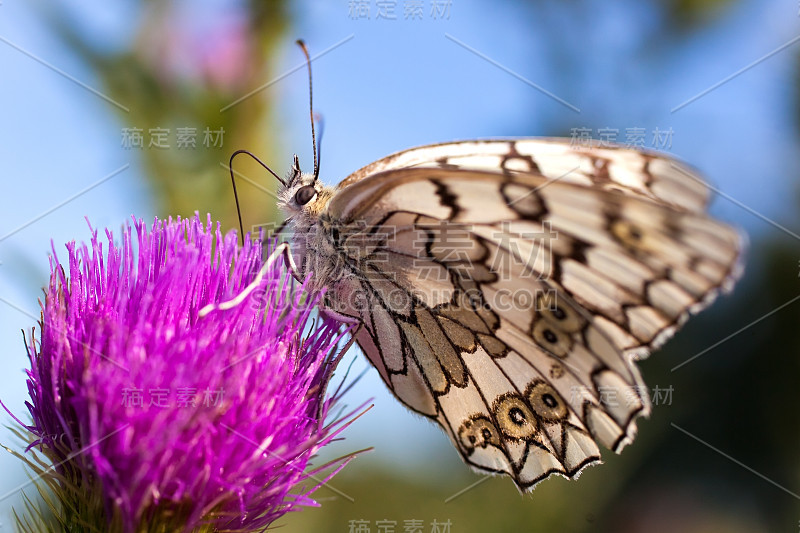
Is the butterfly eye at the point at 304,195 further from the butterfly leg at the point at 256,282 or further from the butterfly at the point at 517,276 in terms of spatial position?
the butterfly leg at the point at 256,282

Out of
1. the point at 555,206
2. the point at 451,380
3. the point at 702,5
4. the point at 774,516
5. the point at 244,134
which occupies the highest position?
the point at 702,5

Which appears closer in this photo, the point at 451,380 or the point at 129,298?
the point at 129,298

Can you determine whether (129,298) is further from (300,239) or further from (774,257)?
(774,257)

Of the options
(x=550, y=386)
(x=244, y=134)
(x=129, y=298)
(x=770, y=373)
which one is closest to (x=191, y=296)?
(x=129, y=298)

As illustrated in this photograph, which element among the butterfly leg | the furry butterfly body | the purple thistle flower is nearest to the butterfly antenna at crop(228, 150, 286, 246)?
the furry butterfly body

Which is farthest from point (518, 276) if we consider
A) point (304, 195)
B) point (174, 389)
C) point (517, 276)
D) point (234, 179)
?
point (234, 179)

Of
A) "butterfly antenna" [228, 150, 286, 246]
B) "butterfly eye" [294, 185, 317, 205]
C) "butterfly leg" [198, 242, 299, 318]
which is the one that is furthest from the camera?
"butterfly antenna" [228, 150, 286, 246]

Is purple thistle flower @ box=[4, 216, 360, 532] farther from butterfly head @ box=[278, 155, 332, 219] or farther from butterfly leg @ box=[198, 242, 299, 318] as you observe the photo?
butterfly head @ box=[278, 155, 332, 219]

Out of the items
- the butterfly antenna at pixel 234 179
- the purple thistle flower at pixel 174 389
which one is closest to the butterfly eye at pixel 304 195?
the butterfly antenna at pixel 234 179

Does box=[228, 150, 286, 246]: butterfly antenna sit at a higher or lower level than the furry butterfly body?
higher
